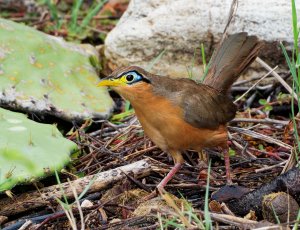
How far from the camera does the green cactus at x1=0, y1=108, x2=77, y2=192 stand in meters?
4.10

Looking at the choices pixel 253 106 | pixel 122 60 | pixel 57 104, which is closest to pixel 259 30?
pixel 253 106

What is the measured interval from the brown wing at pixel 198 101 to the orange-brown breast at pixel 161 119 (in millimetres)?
45

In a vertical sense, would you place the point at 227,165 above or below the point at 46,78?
below

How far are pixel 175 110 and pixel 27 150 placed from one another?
37.4 inches

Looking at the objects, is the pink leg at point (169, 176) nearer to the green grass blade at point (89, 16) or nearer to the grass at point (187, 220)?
the grass at point (187, 220)

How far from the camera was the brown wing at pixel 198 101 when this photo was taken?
4.36 metres

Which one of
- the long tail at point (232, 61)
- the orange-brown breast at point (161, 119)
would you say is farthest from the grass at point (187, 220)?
the long tail at point (232, 61)

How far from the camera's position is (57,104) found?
5.43 meters

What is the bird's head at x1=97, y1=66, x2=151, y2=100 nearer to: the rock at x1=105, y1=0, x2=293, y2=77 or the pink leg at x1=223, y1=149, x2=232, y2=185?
the pink leg at x1=223, y1=149, x2=232, y2=185

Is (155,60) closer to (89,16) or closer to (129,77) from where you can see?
(89,16)

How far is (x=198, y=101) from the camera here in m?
4.50

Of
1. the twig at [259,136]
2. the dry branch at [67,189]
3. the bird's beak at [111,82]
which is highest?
the bird's beak at [111,82]

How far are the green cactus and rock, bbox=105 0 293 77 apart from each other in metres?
1.66

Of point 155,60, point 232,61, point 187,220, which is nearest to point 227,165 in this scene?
point 232,61
